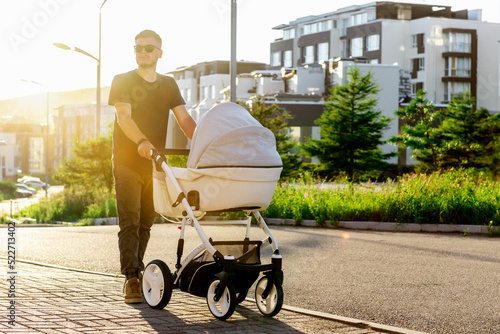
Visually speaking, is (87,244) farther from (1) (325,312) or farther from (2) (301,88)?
(2) (301,88)

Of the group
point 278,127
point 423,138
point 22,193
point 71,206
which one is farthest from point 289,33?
point 71,206

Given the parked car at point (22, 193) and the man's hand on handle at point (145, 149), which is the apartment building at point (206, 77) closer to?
the parked car at point (22, 193)

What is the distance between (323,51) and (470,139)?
169 ft

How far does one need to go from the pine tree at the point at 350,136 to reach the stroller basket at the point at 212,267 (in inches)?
1393

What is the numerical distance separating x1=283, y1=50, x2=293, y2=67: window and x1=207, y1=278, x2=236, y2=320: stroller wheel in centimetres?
9201

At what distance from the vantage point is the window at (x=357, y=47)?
83938 mm

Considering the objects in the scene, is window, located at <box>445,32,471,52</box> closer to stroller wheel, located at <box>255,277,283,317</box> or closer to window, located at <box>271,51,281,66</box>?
window, located at <box>271,51,281,66</box>

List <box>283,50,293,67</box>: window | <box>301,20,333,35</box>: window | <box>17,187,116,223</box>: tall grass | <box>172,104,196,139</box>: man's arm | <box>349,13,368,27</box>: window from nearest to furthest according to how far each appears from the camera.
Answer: <box>172,104,196,139</box>: man's arm → <box>17,187,116,223</box>: tall grass → <box>349,13,368,27</box>: window → <box>301,20,333,35</box>: window → <box>283,50,293,67</box>: window

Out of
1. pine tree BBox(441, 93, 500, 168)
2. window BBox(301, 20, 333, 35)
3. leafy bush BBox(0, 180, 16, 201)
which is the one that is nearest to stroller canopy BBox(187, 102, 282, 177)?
pine tree BBox(441, 93, 500, 168)

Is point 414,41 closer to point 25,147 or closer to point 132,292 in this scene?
point 132,292

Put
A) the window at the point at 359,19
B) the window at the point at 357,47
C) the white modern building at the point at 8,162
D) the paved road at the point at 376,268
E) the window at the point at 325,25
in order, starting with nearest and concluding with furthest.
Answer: the paved road at the point at 376,268, the window at the point at 357,47, the window at the point at 359,19, the window at the point at 325,25, the white modern building at the point at 8,162

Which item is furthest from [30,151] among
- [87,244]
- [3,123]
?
[87,244]

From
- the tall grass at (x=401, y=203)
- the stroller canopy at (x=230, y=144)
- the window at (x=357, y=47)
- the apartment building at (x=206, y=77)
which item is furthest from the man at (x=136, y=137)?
the apartment building at (x=206, y=77)

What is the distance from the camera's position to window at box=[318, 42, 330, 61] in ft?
295
